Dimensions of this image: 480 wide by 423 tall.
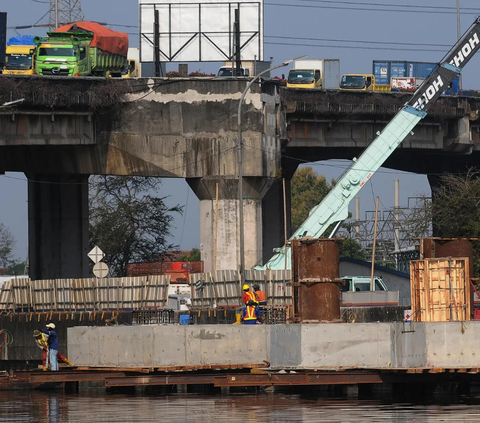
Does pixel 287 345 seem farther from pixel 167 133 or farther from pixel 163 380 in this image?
pixel 167 133

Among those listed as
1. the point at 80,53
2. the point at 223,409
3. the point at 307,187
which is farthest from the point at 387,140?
the point at 307,187

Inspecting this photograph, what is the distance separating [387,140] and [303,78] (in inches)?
569

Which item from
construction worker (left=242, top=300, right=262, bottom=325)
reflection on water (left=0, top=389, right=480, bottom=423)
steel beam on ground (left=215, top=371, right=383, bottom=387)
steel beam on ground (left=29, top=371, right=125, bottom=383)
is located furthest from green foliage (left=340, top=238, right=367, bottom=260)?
reflection on water (left=0, top=389, right=480, bottom=423)

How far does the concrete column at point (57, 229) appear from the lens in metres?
63.4

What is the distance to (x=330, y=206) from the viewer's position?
56.4 m

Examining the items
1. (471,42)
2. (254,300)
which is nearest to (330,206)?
(471,42)

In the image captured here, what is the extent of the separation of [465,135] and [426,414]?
1768 inches

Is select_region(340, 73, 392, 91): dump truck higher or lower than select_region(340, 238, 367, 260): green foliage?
higher

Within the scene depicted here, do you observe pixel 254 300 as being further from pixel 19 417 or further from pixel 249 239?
pixel 249 239

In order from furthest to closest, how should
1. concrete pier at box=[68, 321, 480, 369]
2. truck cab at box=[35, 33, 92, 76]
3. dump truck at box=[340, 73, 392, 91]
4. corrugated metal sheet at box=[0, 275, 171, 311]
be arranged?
dump truck at box=[340, 73, 392, 91]
truck cab at box=[35, 33, 92, 76]
corrugated metal sheet at box=[0, 275, 171, 311]
concrete pier at box=[68, 321, 480, 369]

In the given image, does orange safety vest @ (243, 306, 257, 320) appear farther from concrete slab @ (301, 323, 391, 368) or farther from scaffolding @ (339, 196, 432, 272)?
scaffolding @ (339, 196, 432, 272)

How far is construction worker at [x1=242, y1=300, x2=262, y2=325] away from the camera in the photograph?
31.5 metres

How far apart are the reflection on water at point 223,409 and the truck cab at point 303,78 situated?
4373 cm

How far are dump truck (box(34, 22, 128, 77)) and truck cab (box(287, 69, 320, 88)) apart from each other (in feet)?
47.0
